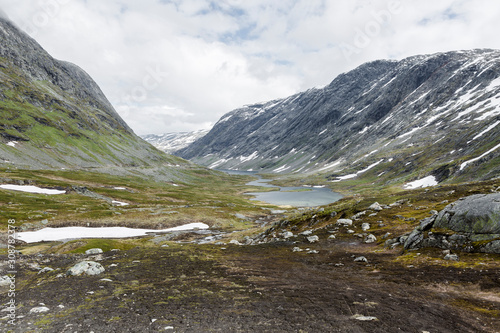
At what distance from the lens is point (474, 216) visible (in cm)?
2225

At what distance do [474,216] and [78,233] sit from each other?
64.2 m

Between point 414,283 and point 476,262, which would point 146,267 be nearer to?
point 414,283

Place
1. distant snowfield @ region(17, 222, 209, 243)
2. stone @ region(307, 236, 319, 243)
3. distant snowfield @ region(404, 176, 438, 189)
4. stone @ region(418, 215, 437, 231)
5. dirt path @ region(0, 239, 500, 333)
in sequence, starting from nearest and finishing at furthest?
dirt path @ region(0, 239, 500, 333), stone @ region(418, 215, 437, 231), stone @ region(307, 236, 319, 243), distant snowfield @ region(17, 222, 209, 243), distant snowfield @ region(404, 176, 438, 189)

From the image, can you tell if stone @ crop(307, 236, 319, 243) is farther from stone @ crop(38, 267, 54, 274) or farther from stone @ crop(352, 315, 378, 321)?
stone @ crop(38, 267, 54, 274)

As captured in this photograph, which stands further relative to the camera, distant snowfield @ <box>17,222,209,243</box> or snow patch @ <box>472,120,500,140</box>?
snow patch @ <box>472,120,500,140</box>

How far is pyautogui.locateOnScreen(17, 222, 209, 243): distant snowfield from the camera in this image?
4728 centimetres

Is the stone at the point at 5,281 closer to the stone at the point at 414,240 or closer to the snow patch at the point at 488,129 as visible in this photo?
the stone at the point at 414,240

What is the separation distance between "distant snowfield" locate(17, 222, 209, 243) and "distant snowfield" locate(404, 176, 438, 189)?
11869cm

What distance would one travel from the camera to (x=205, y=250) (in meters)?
34.6

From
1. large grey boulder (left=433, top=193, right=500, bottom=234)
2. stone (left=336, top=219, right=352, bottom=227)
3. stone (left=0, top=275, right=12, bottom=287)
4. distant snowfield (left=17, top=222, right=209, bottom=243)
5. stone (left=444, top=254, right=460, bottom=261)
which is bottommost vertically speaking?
distant snowfield (left=17, top=222, right=209, bottom=243)

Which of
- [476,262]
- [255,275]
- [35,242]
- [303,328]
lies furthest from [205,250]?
[35,242]

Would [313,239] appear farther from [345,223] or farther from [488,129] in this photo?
[488,129]

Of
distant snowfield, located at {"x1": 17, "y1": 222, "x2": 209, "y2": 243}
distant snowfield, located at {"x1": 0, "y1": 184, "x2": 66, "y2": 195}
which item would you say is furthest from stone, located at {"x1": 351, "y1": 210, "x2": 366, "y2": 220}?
distant snowfield, located at {"x1": 0, "y1": 184, "x2": 66, "y2": 195}

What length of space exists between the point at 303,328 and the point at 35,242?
53.4 m
